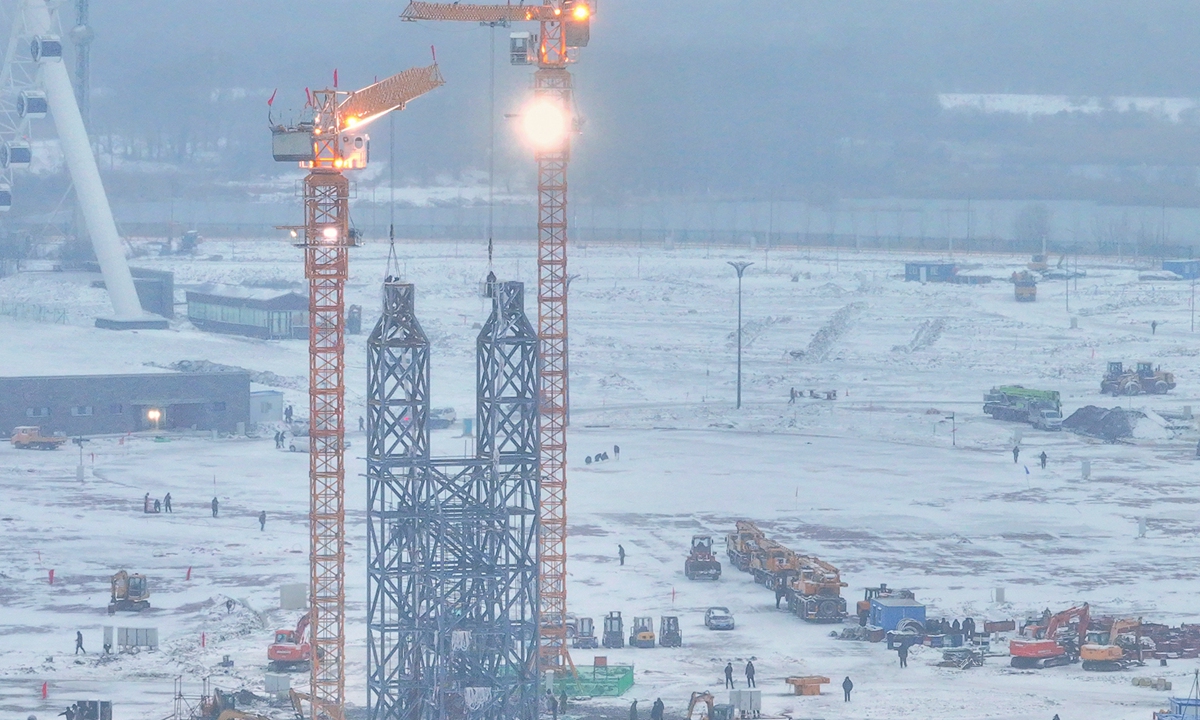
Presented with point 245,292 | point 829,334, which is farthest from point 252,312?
point 829,334

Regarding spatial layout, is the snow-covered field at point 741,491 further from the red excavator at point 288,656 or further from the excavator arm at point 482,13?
the excavator arm at point 482,13

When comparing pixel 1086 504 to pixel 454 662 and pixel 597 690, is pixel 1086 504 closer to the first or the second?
pixel 597 690

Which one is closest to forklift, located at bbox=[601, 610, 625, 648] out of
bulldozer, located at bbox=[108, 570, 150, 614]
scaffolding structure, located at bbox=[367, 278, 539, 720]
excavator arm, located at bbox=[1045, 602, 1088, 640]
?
scaffolding structure, located at bbox=[367, 278, 539, 720]

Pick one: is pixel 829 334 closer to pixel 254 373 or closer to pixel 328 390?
pixel 254 373

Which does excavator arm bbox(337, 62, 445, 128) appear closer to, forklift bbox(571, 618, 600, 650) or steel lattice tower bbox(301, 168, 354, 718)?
steel lattice tower bbox(301, 168, 354, 718)

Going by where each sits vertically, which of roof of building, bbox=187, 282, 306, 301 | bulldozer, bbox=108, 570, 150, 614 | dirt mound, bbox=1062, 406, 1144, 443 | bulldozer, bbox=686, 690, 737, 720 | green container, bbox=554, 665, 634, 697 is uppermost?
roof of building, bbox=187, 282, 306, 301

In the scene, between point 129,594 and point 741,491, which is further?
point 741,491

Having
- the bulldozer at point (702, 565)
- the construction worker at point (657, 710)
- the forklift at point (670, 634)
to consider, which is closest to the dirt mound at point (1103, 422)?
the bulldozer at point (702, 565)
